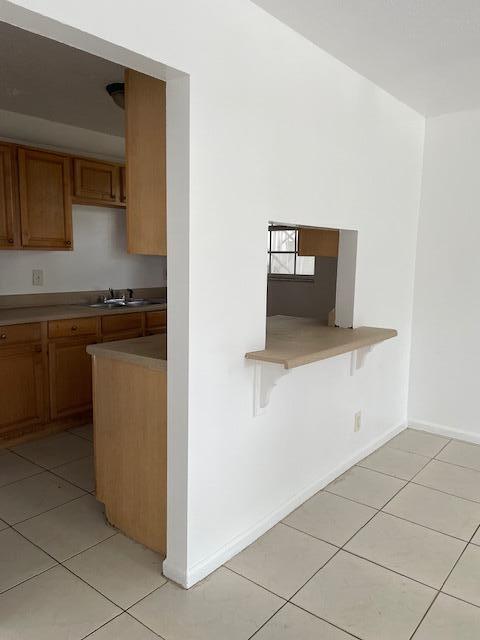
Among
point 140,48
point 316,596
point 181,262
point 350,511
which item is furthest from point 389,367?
point 140,48

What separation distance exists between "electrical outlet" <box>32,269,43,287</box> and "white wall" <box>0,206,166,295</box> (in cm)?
3

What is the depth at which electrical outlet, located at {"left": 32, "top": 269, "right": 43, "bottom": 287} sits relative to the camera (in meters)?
3.87

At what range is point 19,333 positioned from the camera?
3221 millimetres

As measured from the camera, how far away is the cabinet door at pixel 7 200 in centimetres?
333

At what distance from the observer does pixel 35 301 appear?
12.8 ft

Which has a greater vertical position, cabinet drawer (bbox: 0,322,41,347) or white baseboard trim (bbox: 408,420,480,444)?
cabinet drawer (bbox: 0,322,41,347)

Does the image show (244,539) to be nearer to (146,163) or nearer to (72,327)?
(146,163)

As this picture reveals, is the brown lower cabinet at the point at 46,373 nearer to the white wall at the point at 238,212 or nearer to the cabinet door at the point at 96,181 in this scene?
the cabinet door at the point at 96,181

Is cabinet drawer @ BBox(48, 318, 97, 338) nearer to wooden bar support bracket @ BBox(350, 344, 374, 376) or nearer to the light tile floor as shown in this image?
the light tile floor

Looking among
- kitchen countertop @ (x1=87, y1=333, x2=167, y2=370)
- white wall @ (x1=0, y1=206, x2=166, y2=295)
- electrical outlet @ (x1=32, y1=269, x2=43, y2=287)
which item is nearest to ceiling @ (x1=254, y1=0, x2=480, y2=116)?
kitchen countertop @ (x1=87, y1=333, x2=167, y2=370)

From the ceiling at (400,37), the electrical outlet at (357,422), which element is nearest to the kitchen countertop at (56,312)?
the electrical outlet at (357,422)

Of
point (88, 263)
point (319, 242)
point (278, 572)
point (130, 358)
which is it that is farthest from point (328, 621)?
point (88, 263)

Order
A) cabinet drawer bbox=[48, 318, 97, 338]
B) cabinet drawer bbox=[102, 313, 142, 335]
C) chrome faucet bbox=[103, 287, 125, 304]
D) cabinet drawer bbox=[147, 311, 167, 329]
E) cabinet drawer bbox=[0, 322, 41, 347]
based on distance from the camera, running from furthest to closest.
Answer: chrome faucet bbox=[103, 287, 125, 304] < cabinet drawer bbox=[147, 311, 167, 329] < cabinet drawer bbox=[102, 313, 142, 335] < cabinet drawer bbox=[48, 318, 97, 338] < cabinet drawer bbox=[0, 322, 41, 347]

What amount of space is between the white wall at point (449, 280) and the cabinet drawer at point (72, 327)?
93.6 inches
